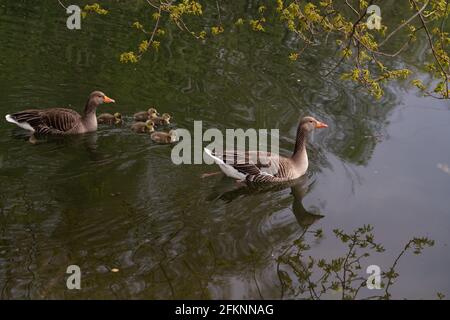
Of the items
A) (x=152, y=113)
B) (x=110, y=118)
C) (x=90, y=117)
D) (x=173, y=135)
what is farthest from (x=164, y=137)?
(x=90, y=117)

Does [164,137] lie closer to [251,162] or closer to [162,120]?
[162,120]

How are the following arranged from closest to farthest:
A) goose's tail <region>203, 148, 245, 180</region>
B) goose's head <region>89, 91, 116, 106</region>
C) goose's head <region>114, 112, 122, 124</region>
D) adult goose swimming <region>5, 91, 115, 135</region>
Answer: goose's tail <region>203, 148, 245, 180</region>, adult goose swimming <region>5, 91, 115, 135</region>, goose's head <region>89, 91, 116, 106</region>, goose's head <region>114, 112, 122, 124</region>

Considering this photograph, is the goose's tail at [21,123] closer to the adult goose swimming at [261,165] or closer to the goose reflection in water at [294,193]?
the adult goose swimming at [261,165]

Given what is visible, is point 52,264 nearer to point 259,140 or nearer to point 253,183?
point 253,183

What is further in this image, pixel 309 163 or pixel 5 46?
A: pixel 5 46

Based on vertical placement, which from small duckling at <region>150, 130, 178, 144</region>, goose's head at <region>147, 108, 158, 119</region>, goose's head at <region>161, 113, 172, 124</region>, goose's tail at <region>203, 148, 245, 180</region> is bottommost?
goose's tail at <region>203, 148, 245, 180</region>

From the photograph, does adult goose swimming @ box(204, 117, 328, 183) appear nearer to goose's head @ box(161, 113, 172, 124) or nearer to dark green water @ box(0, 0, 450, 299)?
dark green water @ box(0, 0, 450, 299)

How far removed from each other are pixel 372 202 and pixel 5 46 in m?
9.57

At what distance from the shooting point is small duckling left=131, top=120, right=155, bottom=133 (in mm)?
11594

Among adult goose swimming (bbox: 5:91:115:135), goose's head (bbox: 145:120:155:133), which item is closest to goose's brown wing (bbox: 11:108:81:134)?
adult goose swimming (bbox: 5:91:115:135)

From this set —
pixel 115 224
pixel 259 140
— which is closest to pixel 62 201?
pixel 115 224

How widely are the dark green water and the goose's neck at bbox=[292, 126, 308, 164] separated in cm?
41

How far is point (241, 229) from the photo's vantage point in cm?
909

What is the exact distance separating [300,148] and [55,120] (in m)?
4.63
